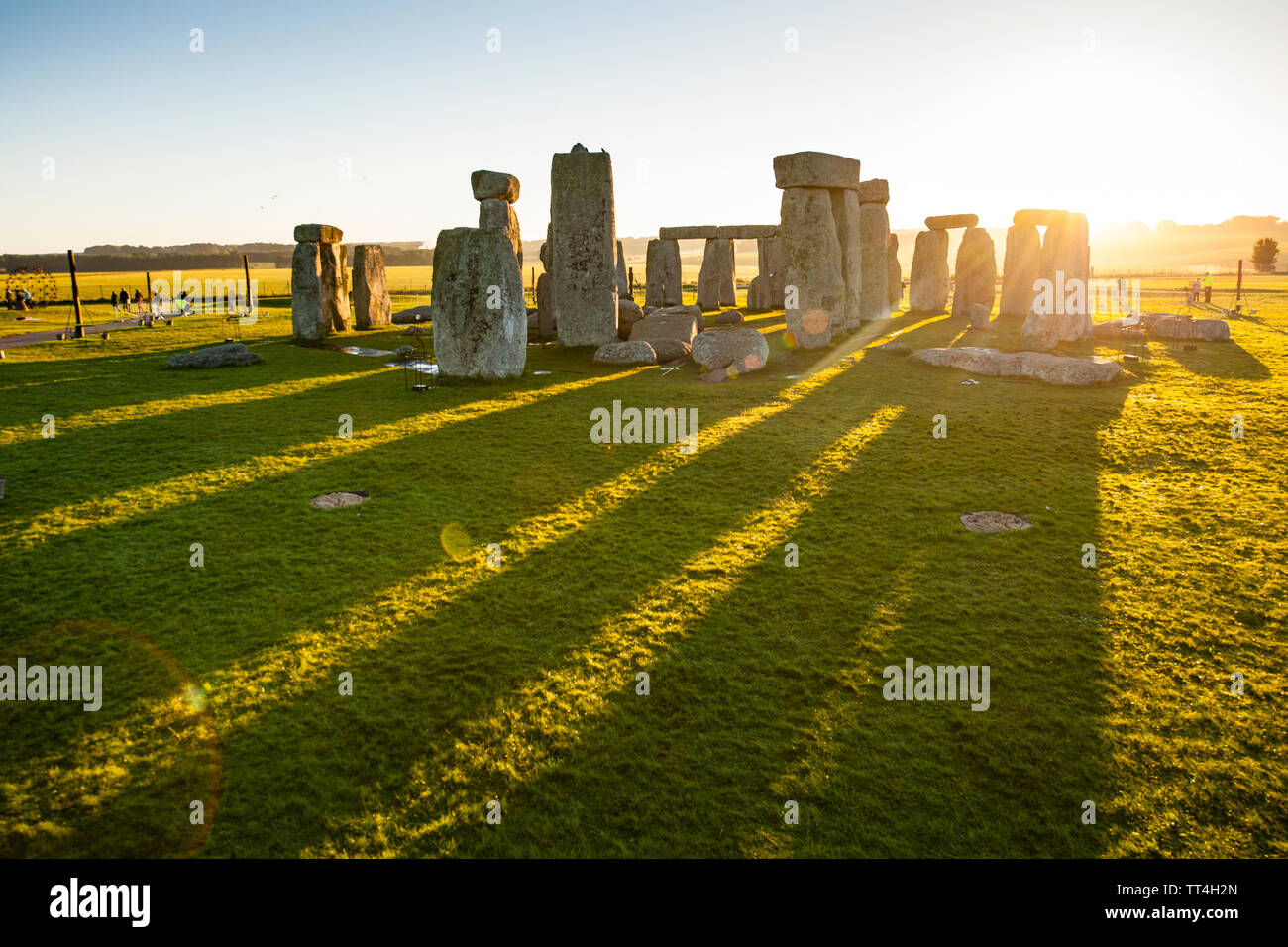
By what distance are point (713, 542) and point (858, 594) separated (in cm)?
126

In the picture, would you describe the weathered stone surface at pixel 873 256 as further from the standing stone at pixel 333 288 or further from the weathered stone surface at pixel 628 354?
the standing stone at pixel 333 288

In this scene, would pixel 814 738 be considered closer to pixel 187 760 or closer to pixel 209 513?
pixel 187 760

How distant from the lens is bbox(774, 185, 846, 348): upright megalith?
15266mm

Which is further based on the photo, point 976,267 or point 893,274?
point 893,274

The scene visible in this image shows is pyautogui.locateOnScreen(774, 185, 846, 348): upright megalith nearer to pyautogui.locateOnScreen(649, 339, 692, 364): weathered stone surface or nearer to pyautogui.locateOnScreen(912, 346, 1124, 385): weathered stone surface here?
pyautogui.locateOnScreen(649, 339, 692, 364): weathered stone surface

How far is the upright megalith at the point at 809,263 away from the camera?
1527 centimetres

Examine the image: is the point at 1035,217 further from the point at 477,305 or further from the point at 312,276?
the point at 312,276

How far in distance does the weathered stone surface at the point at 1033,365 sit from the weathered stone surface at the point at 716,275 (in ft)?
46.8

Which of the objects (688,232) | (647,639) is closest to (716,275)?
(688,232)

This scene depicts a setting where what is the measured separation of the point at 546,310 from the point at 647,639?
14.3 metres

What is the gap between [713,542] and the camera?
577 centimetres

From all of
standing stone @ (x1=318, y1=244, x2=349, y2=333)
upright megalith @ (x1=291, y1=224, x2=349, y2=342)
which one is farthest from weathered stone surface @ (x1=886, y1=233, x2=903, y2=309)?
upright megalith @ (x1=291, y1=224, x2=349, y2=342)

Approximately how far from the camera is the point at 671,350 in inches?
559
